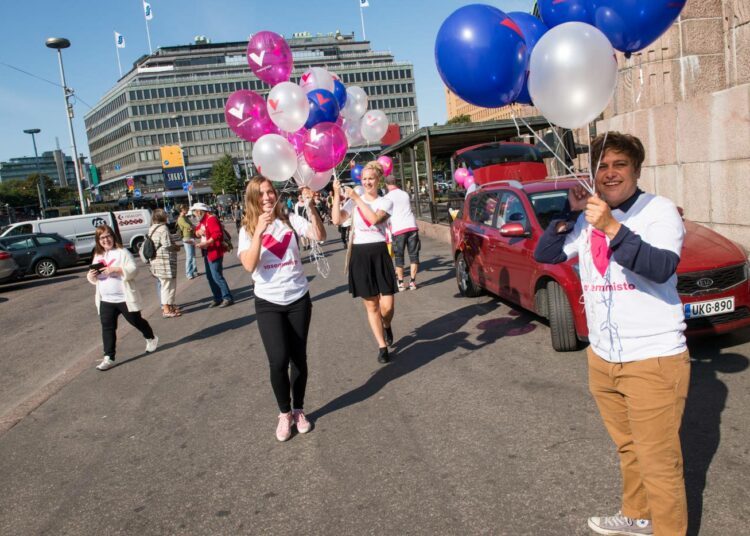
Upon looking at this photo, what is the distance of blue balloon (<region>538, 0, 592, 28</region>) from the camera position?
418 centimetres

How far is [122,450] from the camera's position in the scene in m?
4.36

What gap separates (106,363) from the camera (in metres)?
6.79

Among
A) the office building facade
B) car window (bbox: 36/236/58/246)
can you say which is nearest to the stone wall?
car window (bbox: 36/236/58/246)

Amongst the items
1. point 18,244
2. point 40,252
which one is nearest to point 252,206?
point 40,252

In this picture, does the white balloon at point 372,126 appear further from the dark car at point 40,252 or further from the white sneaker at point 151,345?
the dark car at point 40,252

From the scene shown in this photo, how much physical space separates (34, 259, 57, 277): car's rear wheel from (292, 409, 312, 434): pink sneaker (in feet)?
60.0

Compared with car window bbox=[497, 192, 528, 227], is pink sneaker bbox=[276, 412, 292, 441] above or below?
below

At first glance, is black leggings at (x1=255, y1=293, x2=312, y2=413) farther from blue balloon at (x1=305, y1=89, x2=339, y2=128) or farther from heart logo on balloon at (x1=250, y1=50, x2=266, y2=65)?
heart logo on balloon at (x1=250, y1=50, x2=266, y2=65)

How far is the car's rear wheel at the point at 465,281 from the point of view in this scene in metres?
8.43

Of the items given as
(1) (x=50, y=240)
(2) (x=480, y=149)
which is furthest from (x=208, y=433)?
(1) (x=50, y=240)

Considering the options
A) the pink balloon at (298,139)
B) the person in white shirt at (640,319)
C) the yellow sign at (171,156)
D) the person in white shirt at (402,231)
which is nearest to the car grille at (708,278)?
the person in white shirt at (640,319)

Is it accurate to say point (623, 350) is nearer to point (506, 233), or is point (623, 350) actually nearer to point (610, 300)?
point (610, 300)

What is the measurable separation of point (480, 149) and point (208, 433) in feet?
48.9

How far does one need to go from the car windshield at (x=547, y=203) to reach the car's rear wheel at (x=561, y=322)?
42.4 inches
